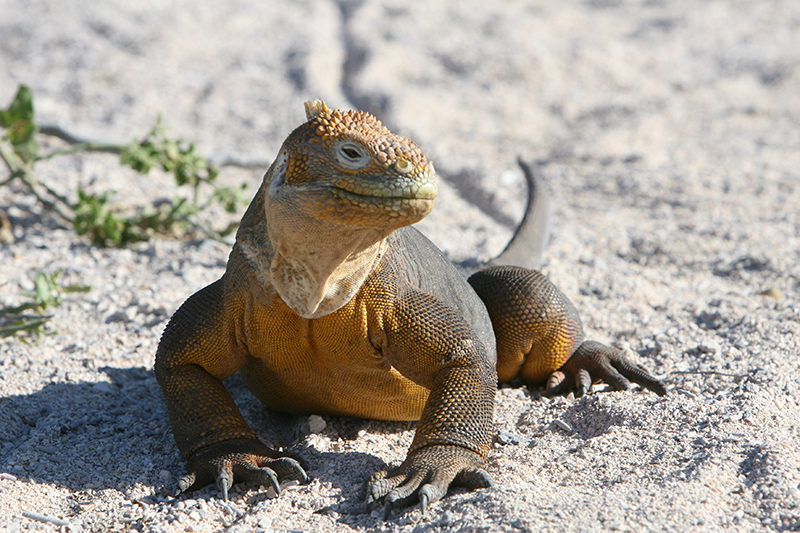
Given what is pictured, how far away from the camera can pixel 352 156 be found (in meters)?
2.44

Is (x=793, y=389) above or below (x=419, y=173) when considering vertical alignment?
below

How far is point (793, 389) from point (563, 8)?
903cm

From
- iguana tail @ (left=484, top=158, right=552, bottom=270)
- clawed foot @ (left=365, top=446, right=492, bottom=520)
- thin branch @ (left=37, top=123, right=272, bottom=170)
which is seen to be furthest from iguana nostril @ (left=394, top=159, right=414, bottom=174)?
thin branch @ (left=37, top=123, right=272, bottom=170)

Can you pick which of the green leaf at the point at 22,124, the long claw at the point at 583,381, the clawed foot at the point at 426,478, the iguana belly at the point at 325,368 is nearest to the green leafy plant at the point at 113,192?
the green leaf at the point at 22,124

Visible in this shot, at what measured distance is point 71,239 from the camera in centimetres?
552

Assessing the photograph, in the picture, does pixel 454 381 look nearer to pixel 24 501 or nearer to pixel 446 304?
pixel 446 304

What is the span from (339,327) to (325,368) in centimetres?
28

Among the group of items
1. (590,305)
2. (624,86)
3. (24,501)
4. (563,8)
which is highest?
(563,8)

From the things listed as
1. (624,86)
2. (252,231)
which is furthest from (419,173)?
(624,86)

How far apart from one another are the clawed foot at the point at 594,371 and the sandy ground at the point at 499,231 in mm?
146

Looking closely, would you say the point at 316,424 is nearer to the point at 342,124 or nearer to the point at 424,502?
the point at 424,502

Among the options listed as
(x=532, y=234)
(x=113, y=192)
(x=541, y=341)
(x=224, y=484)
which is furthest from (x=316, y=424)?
(x=113, y=192)

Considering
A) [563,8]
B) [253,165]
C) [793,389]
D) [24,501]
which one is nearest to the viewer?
[24,501]

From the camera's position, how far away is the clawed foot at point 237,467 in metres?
2.83
